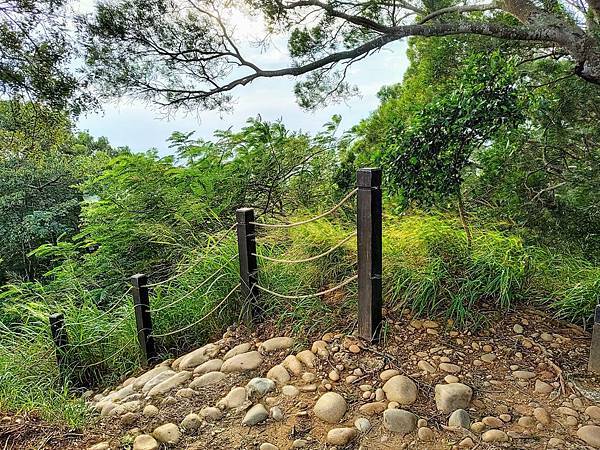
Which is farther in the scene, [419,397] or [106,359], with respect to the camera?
[106,359]

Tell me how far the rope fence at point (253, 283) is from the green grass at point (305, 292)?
29 mm

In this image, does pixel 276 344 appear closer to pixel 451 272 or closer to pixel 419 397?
pixel 419 397

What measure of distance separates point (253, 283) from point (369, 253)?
81cm

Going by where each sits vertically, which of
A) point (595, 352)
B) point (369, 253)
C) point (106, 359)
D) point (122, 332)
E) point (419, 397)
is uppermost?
point (369, 253)

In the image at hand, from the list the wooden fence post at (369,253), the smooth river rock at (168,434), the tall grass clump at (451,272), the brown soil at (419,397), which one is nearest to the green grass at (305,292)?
the tall grass clump at (451,272)

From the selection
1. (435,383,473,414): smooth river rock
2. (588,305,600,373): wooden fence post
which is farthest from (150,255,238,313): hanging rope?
(588,305,600,373): wooden fence post

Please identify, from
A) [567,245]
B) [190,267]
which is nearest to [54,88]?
[190,267]

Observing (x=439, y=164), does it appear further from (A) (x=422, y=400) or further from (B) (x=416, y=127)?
(A) (x=422, y=400)

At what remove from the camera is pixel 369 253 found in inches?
75.7

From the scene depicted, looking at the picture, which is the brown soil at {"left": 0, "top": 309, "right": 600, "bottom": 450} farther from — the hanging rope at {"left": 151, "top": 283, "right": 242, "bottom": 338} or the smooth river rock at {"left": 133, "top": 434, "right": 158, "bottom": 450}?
the hanging rope at {"left": 151, "top": 283, "right": 242, "bottom": 338}

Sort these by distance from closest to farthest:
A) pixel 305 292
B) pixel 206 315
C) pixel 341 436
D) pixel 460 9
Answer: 1. pixel 341 436
2. pixel 305 292
3. pixel 206 315
4. pixel 460 9

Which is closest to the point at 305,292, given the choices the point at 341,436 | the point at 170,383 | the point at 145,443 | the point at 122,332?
the point at 170,383

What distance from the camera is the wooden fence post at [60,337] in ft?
8.19

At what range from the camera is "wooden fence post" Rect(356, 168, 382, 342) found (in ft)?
6.14
